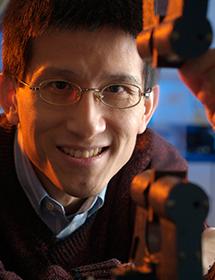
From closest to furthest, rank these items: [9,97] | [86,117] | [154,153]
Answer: [86,117], [9,97], [154,153]

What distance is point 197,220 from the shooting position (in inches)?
14.9

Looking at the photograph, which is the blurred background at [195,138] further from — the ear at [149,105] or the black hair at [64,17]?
the black hair at [64,17]

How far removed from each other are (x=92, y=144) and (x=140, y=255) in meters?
0.41

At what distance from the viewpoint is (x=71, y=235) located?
98 cm

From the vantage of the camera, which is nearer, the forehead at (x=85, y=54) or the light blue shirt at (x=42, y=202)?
the forehead at (x=85, y=54)

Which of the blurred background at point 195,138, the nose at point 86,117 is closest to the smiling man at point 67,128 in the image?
the nose at point 86,117

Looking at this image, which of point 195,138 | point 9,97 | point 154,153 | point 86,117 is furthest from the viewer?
point 195,138

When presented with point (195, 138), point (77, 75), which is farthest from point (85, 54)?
point (195, 138)

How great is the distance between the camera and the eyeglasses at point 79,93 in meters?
0.78

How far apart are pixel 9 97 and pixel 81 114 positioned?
0.24m

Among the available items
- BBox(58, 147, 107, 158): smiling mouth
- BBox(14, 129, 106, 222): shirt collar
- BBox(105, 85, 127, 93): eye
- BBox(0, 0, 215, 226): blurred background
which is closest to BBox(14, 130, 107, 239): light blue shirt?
BBox(14, 129, 106, 222): shirt collar

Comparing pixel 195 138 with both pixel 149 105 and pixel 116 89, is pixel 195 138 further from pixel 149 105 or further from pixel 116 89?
pixel 116 89

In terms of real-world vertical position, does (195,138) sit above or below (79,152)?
Result: above

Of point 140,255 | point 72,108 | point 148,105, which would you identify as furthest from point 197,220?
point 148,105
